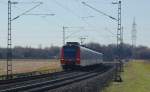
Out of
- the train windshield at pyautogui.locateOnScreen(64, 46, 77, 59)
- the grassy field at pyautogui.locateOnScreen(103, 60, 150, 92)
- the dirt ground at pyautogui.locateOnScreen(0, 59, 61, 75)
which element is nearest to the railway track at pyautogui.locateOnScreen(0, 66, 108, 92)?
the grassy field at pyautogui.locateOnScreen(103, 60, 150, 92)

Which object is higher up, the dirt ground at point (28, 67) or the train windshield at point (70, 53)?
the train windshield at point (70, 53)

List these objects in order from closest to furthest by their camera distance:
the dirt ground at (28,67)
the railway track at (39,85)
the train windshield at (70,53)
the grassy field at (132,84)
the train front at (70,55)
→ the railway track at (39,85) → the grassy field at (132,84) → the train front at (70,55) → the train windshield at (70,53) → the dirt ground at (28,67)

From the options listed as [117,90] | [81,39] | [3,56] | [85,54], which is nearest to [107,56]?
[3,56]

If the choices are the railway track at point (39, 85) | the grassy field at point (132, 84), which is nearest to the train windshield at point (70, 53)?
the grassy field at point (132, 84)

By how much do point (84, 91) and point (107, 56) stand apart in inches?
6797

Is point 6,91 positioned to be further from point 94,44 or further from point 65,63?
point 94,44

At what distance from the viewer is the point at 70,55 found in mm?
66688

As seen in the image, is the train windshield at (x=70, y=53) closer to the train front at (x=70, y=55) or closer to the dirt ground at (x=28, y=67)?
the train front at (x=70, y=55)

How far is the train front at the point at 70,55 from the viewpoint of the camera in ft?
217

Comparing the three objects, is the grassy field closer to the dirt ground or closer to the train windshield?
the train windshield

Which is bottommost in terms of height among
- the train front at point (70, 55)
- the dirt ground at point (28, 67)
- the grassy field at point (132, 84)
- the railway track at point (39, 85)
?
the grassy field at point (132, 84)

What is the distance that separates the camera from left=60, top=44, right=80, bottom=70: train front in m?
66.2

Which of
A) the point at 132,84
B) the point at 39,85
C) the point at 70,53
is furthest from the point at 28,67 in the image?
the point at 39,85

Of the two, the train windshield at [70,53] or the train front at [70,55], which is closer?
the train front at [70,55]
